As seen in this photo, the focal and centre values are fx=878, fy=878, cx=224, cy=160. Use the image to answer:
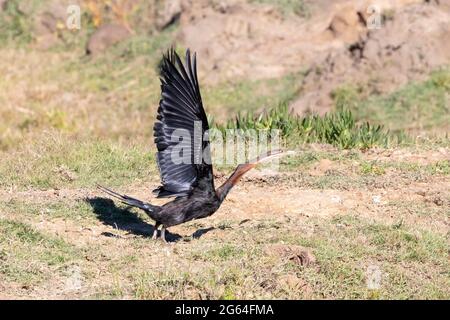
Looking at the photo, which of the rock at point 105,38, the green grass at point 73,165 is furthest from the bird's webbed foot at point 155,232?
the rock at point 105,38

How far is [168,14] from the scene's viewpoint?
2095 cm

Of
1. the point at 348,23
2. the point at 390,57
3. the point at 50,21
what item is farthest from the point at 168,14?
the point at 390,57

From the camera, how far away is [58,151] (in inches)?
414

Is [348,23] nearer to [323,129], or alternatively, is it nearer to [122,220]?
[323,129]

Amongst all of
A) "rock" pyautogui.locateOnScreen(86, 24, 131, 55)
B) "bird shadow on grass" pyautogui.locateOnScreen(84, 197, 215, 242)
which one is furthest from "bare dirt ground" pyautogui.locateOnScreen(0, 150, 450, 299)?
"rock" pyautogui.locateOnScreen(86, 24, 131, 55)

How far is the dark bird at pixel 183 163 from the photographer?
744 cm

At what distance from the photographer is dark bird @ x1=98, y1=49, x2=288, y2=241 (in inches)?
293

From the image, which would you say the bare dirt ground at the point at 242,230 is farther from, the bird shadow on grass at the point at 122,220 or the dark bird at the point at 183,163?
the dark bird at the point at 183,163

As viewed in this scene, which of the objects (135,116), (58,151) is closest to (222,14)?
(135,116)

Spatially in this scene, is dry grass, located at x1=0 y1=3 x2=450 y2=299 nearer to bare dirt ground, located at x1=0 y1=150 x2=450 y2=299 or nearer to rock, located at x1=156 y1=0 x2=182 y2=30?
bare dirt ground, located at x1=0 y1=150 x2=450 y2=299

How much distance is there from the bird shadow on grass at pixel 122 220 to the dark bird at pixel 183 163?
1.64 ft

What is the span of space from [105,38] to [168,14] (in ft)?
5.33

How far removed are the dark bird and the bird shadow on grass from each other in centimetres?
50
